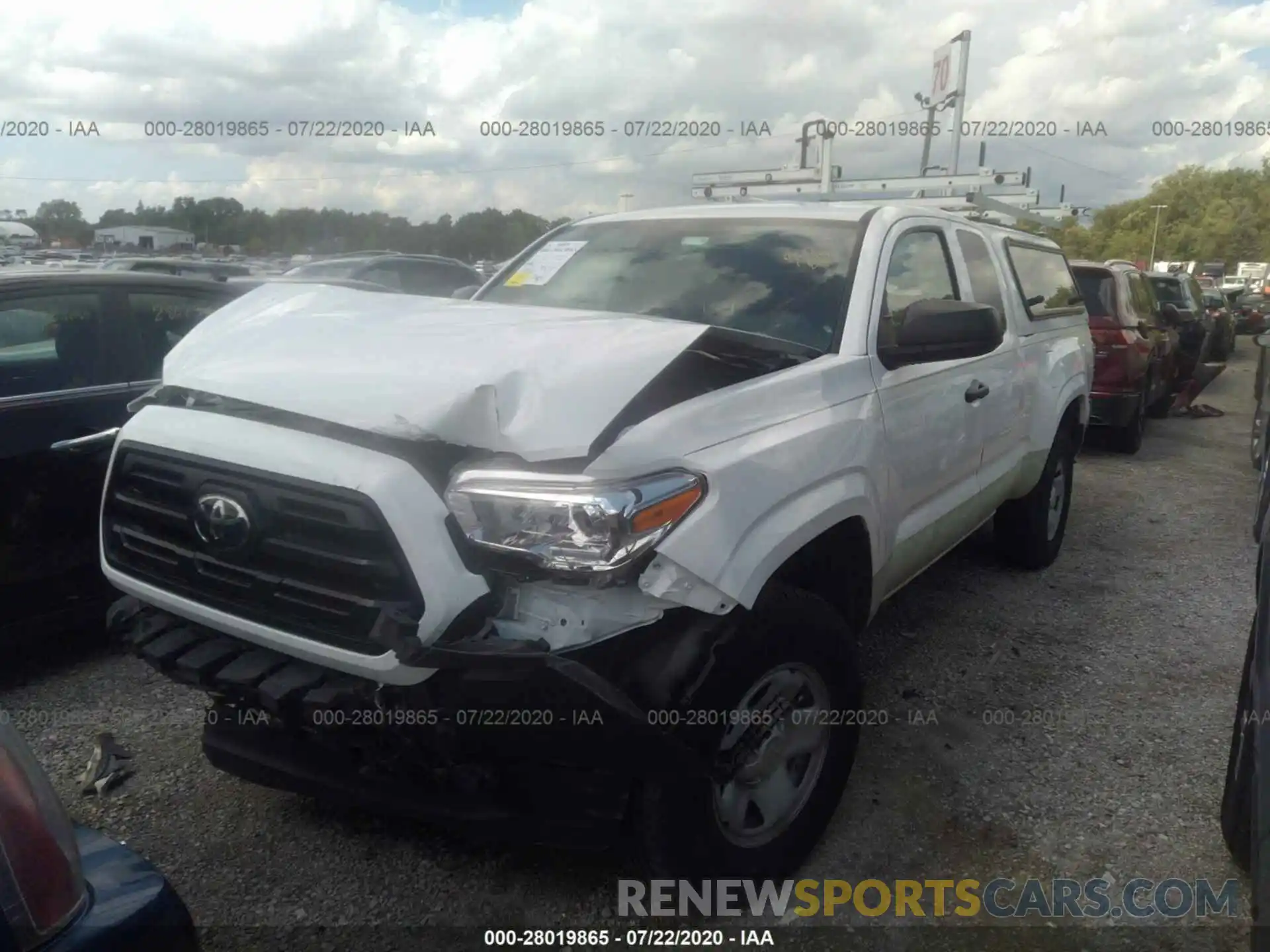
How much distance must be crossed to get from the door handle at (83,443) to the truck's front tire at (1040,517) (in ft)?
14.0

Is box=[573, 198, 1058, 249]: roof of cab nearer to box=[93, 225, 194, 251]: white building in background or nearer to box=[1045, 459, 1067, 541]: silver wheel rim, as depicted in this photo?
box=[1045, 459, 1067, 541]: silver wheel rim

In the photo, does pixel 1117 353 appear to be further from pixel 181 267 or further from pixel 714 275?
pixel 181 267

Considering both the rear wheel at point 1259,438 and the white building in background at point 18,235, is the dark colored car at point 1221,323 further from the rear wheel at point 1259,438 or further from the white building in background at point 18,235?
the white building in background at point 18,235

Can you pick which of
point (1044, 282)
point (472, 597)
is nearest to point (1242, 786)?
point (472, 597)

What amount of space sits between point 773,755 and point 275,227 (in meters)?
18.3

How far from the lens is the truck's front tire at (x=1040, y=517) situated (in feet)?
17.0

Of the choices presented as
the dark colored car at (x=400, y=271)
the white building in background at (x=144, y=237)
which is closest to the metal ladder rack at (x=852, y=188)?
the dark colored car at (x=400, y=271)

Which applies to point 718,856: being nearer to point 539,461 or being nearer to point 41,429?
point 539,461

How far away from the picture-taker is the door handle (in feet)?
10.9

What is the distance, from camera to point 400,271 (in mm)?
13508

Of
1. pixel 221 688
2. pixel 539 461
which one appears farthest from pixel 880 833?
pixel 221 688

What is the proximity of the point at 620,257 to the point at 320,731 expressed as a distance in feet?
7.17

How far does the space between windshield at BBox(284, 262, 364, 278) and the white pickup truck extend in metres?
9.62

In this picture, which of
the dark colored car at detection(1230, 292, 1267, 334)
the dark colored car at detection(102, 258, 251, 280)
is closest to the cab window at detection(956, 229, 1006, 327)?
the dark colored car at detection(102, 258, 251, 280)
